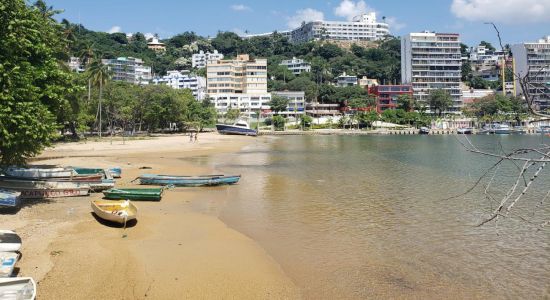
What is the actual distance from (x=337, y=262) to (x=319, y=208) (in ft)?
29.3

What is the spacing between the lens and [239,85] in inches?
6929

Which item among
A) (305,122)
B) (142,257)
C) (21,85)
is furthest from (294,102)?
(142,257)

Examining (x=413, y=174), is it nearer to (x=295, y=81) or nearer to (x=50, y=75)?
(x=50, y=75)

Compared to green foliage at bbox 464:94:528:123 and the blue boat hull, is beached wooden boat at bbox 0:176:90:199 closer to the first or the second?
the blue boat hull

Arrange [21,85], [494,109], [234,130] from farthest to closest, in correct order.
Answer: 1. [494,109]
2. [234,130]
3. [21,85]

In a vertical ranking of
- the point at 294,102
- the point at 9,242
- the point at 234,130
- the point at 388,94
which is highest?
the point at 388,94

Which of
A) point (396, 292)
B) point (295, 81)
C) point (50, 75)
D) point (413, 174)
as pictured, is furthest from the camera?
point (295, 81)

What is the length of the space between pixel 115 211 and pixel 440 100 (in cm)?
15704

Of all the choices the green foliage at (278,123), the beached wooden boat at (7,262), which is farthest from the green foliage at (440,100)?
the beached wooden boat at (7,262)

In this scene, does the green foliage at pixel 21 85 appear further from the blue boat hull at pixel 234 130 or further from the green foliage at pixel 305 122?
the green foliage at pixel 305 122

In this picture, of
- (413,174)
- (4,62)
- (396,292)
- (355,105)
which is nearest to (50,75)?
(4,62)

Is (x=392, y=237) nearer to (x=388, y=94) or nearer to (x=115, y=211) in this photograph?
(x=115, y=211)

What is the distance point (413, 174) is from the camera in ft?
127

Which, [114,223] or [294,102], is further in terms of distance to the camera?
[294,102]
